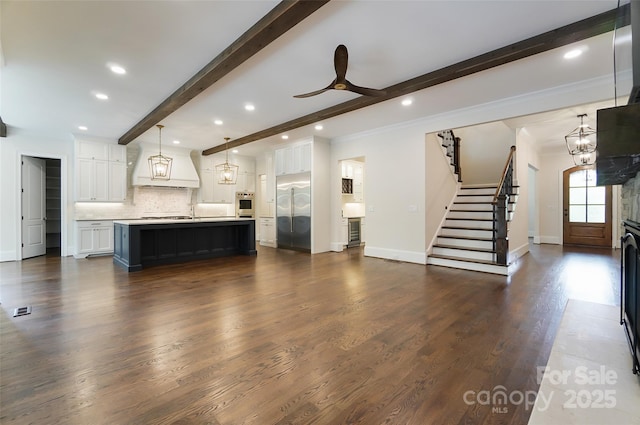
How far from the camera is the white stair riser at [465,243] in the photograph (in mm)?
5737

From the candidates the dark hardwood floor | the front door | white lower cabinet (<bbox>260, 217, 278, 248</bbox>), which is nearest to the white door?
the dark hardwood floor

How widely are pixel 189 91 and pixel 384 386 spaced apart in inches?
170

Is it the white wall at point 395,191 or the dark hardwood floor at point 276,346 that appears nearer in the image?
the dark hardwood floor at point 276,346

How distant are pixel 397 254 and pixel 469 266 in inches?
58.2

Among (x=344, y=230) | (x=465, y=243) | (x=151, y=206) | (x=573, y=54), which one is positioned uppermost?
(x=573, y=54)

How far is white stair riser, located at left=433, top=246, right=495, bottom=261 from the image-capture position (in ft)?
17.8

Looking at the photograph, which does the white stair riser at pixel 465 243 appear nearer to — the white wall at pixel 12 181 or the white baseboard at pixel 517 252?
the white baseboard at pixel 517 252

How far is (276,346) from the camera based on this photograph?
2.45 metres

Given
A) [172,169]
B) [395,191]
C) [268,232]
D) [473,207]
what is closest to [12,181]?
[172,169]

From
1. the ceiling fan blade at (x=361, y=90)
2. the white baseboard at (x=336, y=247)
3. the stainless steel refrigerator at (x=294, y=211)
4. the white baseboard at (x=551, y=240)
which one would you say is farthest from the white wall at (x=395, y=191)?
the white baseboard at (x=551, y=240)

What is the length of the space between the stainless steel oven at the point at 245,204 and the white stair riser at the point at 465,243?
21.2 feet

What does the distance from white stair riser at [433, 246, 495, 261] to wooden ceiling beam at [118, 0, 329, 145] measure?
5.07 m

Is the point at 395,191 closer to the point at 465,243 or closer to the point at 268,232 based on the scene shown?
the point at 465,243

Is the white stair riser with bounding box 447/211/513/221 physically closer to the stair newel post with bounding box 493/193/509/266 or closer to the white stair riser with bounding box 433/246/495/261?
the white stair riser with bounding box 433/246/495/261
